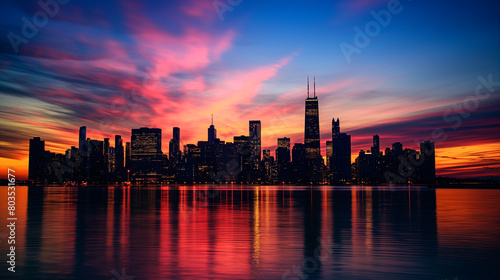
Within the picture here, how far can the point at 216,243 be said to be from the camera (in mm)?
34781

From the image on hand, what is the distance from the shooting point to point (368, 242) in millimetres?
36250

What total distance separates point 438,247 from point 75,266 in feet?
80.6

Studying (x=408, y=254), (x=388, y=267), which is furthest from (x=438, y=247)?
(x=388, y=267)

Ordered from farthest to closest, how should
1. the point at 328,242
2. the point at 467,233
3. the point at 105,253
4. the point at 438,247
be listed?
the point at 467,233 < the point at 328,242 < the point at 438,247 < the point at 105,253

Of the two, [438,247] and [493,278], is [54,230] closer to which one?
[438,247]

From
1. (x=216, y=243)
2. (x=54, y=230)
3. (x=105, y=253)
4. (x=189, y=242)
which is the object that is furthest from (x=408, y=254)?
(x=54, y=230)

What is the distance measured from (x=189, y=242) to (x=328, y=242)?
10739mm

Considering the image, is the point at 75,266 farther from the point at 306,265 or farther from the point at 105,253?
the point at 306,265

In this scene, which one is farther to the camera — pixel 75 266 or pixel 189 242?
pixel 189 242

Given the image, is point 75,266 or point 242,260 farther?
point 242,260

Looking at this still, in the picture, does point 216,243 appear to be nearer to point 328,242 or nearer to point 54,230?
point 328,242

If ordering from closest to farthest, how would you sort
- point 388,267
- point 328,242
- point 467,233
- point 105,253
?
point 388,267, point 105,253, point 328,242, point 467,233

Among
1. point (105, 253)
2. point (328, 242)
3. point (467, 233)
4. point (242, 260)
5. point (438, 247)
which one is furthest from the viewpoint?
point (467, 233)

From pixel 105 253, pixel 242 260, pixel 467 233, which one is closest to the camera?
pixel 242 260
